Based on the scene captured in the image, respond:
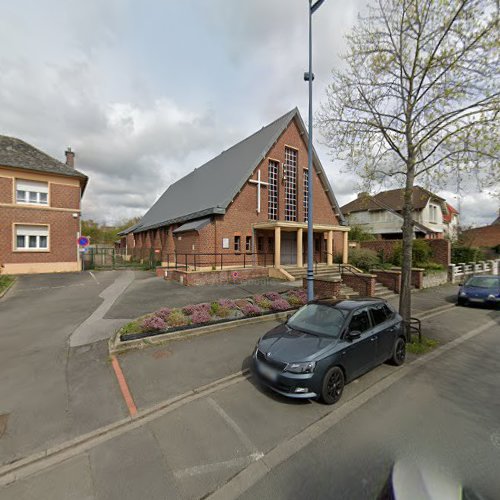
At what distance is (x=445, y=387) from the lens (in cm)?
464

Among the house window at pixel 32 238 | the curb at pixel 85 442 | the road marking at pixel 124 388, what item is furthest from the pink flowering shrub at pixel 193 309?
the house window at pixel 32 238

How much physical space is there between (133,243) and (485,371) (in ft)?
117

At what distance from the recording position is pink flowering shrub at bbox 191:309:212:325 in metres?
7.18

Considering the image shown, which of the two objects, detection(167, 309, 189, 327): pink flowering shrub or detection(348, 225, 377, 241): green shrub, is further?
detection(348, 225, 377, 241): green shrub

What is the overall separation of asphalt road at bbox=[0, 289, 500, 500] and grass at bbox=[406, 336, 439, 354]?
1032 millimetres

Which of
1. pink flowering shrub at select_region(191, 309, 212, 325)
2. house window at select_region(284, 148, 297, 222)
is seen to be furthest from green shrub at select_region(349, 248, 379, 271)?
pink flowering shrub at select_region(191, 309, 212, 325)

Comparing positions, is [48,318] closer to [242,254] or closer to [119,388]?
[119,388]

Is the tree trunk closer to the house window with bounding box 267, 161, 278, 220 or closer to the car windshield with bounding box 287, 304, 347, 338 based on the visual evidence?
the car windshield with bounding box 287, 304, 347, 338

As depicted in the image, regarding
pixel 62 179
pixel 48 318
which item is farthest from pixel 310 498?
pixel 62 179

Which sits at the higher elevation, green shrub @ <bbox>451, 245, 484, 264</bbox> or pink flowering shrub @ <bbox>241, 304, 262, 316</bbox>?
green shrub @ <bbox>451, 245, 484, 264</bbox>

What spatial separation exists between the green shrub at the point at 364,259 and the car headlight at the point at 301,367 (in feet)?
56.3

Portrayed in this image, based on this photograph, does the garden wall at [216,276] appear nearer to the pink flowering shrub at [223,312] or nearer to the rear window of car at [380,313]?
the pink flowering shrub at [223,312]

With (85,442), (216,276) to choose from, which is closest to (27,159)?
(216,276)

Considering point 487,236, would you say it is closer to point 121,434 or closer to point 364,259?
point 364,259
